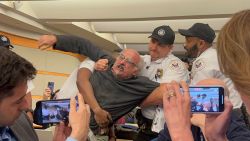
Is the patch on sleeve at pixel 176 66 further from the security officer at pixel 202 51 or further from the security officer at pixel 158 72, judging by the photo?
the security officer at pixel 202 51

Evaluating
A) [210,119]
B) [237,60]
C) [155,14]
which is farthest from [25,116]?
[155,14]

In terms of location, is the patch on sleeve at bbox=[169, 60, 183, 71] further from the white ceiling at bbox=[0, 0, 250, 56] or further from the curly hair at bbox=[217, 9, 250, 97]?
the curly hair at bbox=[217, 9, 250, 97]

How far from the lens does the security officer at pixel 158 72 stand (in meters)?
2.60

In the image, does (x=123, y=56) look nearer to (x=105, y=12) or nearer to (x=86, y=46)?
(x=86, y=46)

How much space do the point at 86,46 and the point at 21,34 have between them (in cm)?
350

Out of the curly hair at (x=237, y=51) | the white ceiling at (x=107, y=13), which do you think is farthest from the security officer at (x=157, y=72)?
the curly hair at (x=237, y=51)

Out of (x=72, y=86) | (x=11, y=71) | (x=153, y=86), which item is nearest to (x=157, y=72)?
(x=153, y=86)

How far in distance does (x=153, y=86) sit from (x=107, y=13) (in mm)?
2497

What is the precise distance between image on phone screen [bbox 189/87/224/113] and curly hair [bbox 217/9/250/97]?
15.2 inches

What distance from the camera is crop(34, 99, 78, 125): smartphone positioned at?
1731 millimetres

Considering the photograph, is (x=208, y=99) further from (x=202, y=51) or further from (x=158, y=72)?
(x=202, y=51)

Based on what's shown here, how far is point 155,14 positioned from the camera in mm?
4449

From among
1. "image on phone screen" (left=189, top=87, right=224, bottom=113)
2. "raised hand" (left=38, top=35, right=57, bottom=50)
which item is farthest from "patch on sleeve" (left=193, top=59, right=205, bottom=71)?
"image on phone screen" (left=189, top=87, right=224, bottom=113)

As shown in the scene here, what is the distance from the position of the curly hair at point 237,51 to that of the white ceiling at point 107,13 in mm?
3073
